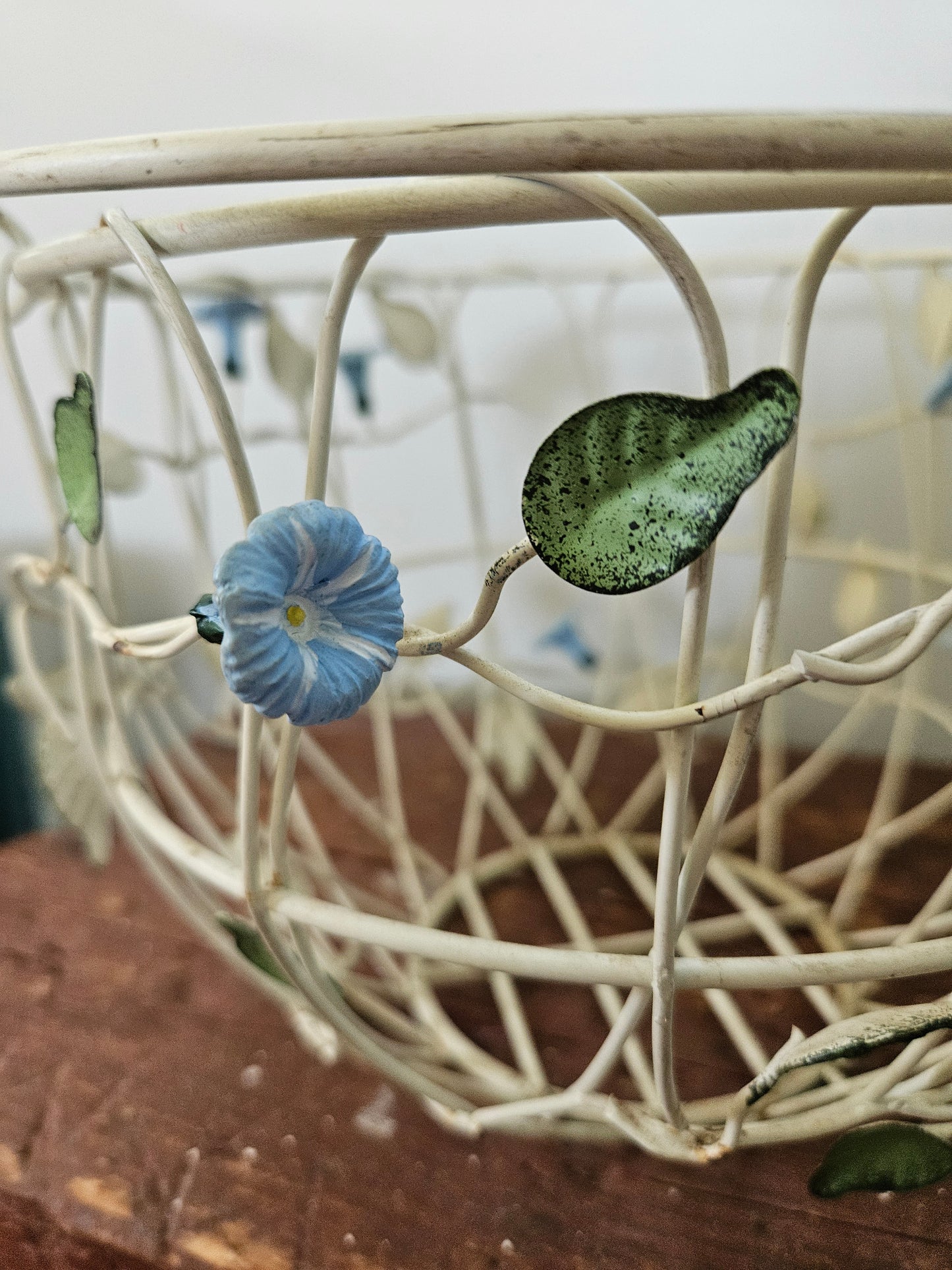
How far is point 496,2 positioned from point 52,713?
0.37 metres

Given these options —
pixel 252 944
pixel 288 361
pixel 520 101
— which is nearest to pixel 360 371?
pixel 288 361

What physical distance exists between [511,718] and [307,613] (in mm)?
306

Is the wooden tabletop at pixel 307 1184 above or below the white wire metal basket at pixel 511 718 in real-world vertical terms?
below

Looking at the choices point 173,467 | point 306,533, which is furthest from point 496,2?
point 306,533

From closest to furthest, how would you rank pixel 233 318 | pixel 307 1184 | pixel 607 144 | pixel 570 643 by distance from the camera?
pixel 607 144, pixel 307 1184, pixel 233 318, pixel 570 643

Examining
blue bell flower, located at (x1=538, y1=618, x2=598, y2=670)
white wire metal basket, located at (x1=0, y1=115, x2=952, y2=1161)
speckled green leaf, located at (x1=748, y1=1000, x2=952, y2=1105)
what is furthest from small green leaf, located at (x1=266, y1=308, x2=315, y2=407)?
speckled green leaf, located at (x1=748, y1=1000, x2=952, y2=1105)

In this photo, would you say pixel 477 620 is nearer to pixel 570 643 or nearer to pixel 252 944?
pixel 252 944

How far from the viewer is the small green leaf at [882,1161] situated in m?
0.17

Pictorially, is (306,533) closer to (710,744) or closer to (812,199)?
(812,199)

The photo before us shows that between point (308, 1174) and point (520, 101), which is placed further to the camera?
point (520, 101)

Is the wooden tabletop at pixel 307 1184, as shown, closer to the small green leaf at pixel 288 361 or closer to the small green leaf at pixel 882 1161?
the small green leaf at pixel 882 1161

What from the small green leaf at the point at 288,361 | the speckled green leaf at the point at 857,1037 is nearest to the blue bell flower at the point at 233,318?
the small green leaf at the point at 288,361

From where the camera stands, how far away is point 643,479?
4.8 inches

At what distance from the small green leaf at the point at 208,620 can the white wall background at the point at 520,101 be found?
0.26 m
